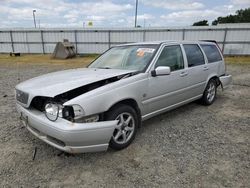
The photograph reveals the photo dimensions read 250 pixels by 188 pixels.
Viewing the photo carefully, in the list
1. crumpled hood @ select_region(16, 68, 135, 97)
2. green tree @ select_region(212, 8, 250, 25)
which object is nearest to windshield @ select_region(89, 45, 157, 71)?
crumpled hood @ select_region(16, 68, 135, 97)

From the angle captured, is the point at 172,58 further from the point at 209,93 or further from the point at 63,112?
the point at 63,112

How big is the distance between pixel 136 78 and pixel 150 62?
1.63ft

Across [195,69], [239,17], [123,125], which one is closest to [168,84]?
[195,69]

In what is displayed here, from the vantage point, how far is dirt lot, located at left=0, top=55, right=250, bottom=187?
2469 mm

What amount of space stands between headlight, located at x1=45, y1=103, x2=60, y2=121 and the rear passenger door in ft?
9.18

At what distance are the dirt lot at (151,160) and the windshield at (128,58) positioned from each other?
123cm

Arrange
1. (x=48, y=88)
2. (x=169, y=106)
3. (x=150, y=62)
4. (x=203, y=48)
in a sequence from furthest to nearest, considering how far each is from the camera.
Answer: (x=203, y=48) → (x=169, y=106) → (x=150, y=62) → (x=48, y=88)

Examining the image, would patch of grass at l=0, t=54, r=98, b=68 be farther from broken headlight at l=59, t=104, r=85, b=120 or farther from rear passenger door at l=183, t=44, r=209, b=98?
broken headlight at l=59, t=104, r=85, b=120

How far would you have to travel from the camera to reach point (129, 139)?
3.21 m

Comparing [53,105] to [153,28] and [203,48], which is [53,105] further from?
[153,28]

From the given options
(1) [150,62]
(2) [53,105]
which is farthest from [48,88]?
(1) [150,62]

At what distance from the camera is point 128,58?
3.88 metres

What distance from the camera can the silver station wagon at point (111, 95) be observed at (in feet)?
8.27

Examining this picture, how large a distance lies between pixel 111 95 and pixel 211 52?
360 cm
